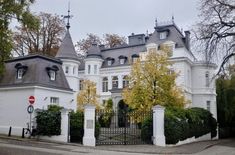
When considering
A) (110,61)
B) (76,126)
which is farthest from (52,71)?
(110,61)

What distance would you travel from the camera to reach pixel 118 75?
4762 centimetres

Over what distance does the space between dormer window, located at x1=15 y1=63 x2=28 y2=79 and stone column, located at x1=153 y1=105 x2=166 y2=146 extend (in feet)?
42.1

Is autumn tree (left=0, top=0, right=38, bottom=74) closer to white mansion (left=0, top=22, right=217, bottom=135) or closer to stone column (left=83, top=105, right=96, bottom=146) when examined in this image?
stone column (left=83, top=105, right=96, bottom=146)

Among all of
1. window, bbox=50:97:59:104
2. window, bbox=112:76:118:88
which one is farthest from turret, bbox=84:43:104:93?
window, bbox=50:97:59:104

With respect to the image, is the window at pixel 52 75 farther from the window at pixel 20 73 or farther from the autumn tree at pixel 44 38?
the autumn tree at pixel 44 38

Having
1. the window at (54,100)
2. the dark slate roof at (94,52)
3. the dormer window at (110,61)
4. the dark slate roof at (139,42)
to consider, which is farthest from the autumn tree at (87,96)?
the window at (54,100)

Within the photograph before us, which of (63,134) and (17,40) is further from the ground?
(17,40)

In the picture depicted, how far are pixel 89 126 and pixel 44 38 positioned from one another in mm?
27665

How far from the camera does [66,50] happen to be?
42344 mm

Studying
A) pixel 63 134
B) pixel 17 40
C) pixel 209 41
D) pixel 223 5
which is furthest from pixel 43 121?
pixel 17 40

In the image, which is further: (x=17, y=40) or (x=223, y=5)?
(x=17, y=40)

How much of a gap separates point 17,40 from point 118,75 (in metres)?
16.0

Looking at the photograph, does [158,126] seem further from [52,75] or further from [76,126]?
[52,75]

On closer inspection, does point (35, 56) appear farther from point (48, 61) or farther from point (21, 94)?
point (21, 94)
